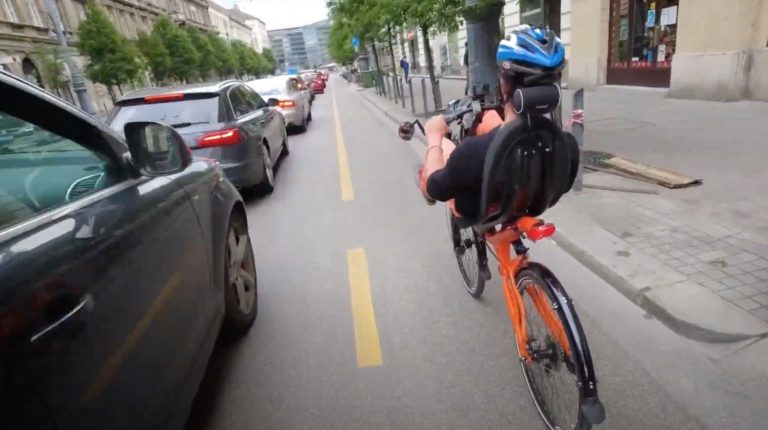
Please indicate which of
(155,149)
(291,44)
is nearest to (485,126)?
(155,149)

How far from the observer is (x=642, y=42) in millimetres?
12336

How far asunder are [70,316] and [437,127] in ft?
5.34

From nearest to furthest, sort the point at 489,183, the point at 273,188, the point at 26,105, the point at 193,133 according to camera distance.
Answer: the point at 26,105 < the point at 489,183 < the point at 193,133 < the point at 273,188

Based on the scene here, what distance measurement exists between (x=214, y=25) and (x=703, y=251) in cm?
9974

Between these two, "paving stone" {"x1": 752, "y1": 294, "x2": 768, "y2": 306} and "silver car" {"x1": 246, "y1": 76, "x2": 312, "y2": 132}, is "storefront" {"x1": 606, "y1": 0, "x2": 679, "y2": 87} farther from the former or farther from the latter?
"paving stone" {"x1": 752, "y1": 294, "x2": 768, "y2": 306}

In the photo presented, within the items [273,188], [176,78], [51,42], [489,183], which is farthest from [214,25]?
[489,183]

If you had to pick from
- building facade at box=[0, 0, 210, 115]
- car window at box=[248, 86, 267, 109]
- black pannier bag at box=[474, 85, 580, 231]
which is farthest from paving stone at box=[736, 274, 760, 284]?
building facade at box=[0, 0, 210, 115]

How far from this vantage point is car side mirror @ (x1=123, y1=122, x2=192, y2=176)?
219 cm

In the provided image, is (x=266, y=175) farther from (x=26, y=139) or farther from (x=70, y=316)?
(x=70, y=316)

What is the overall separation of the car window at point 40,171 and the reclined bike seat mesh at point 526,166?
5.45 ft

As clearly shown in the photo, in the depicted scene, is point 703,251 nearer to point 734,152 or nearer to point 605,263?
point 605,263

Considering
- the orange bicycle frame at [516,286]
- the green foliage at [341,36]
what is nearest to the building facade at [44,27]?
the green foliage at [341,36]

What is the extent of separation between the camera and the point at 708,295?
113 inches

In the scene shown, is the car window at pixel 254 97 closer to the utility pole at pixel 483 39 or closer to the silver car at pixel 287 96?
the utility pole at pixel 483 39
